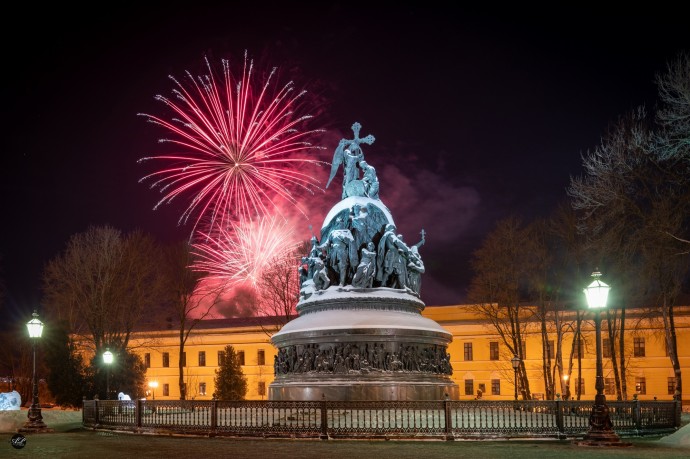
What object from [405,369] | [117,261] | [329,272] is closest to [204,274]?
[117,261]

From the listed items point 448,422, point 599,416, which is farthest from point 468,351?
point 599,416

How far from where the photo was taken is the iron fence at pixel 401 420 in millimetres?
19219

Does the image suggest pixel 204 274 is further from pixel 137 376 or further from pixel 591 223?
pixel 591 223

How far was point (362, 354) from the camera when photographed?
23.9 metres

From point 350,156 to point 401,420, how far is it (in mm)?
12613

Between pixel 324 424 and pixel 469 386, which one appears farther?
pixel 469 386

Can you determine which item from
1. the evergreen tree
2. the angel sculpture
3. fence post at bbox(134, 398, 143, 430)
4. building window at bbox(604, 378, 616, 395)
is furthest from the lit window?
fence post at bbox(134, 398, 143, 430)

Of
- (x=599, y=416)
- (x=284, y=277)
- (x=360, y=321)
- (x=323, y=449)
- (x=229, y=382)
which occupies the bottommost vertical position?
(x=323, y=449)

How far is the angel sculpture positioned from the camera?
29688mm

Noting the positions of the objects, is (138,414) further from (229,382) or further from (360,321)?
(229,382)

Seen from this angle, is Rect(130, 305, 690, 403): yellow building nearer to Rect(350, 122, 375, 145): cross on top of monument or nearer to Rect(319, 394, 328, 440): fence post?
Rect(350, 122, 375, 145): cross on top of monument

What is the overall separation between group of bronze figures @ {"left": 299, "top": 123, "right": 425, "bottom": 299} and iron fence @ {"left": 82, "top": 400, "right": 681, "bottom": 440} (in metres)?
5.86

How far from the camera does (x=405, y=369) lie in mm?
23953

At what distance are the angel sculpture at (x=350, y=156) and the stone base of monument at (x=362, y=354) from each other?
204 inches
